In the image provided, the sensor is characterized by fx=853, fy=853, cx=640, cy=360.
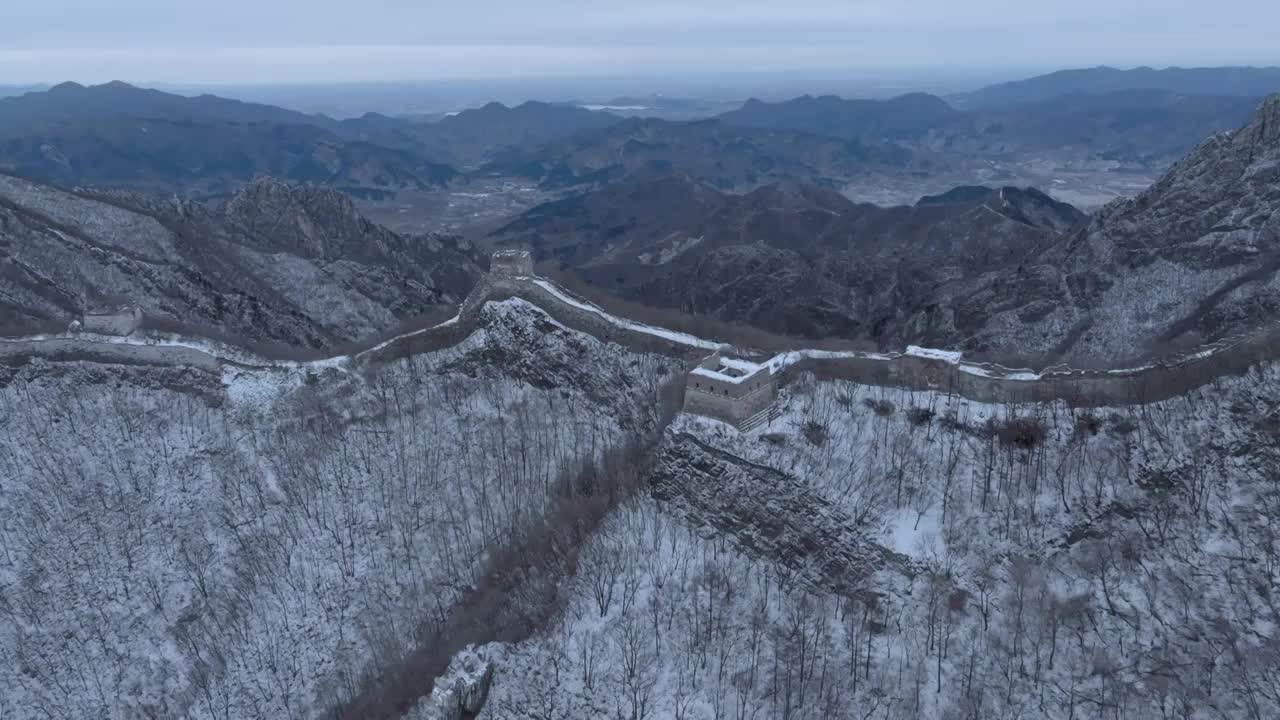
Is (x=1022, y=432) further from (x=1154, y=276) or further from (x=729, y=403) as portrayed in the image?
(x=1154, y=276)

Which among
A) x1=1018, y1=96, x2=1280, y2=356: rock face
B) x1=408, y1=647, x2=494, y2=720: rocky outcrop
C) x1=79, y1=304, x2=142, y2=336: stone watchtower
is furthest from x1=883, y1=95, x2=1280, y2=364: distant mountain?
x1=79, y1=304, x2=142, y2=336: stone watchtower

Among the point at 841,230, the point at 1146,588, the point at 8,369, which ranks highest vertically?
the point at 8,369

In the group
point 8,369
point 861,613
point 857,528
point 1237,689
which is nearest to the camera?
point 1237,689

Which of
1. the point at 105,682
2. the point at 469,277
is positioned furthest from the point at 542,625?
the point at 469,277

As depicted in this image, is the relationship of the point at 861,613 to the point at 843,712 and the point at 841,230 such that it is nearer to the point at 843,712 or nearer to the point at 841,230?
the point at 843,712

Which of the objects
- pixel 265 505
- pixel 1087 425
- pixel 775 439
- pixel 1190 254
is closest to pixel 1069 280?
pixel 1190 254

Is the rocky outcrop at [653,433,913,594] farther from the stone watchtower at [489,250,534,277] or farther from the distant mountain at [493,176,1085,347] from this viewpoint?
the distant mountain at [493,176,1085,347]
